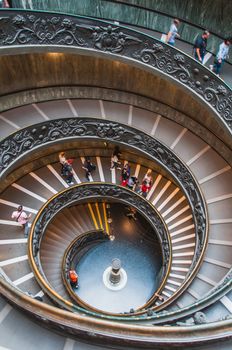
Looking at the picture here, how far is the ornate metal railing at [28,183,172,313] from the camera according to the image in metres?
11.5

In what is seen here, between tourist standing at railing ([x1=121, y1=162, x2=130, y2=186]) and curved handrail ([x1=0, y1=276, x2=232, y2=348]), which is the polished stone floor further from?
curved handrail ([x1=0, y1=276, x2=232, y2=348])

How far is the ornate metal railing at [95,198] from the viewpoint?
11489 millimetres

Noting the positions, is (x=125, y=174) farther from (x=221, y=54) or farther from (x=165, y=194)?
(x=221, y=54)

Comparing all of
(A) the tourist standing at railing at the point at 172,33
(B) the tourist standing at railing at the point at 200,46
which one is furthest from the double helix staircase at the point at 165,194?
(A) the tourist standing at railing at the point at 172,33

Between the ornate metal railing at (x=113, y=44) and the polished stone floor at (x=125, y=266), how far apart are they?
22.6ft

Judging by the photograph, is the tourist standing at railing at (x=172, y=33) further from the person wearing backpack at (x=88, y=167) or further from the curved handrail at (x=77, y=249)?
the curved handrail at (x=77, y=249)

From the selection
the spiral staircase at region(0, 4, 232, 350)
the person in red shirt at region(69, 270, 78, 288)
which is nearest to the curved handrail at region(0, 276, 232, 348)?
the spiral staircase at region(0, 4, 232, 350)

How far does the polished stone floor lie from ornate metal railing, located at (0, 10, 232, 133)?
6.89 meters

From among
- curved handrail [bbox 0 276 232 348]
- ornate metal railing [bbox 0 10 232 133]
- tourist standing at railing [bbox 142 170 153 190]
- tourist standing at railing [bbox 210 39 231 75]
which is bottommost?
curved handrail [bbox 0 276 232 348]

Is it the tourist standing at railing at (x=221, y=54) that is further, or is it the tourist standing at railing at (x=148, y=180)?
the tourist standing at railing at (x=148, y=180)

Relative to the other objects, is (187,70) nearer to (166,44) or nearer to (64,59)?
(166,44)

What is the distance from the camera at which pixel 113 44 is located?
432 inches

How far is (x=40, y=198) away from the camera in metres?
12.7

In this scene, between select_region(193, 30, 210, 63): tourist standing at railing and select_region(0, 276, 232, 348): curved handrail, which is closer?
select_region(0, 276, 232, 348): curved handrail
